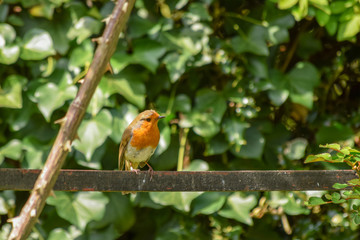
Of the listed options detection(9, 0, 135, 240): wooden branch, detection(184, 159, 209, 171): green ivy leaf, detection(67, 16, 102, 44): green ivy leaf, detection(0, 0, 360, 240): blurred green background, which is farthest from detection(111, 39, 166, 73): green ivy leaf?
detection(9, 0, 135, 240): wooden branch

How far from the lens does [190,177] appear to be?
1.35 m

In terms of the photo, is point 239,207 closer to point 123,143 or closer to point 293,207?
point 293,207

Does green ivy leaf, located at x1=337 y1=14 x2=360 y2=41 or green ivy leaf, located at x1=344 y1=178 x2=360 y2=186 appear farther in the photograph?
green ivy leaf, located at x1=337 y1=14 x2=360 y2=41

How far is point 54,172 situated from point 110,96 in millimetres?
1816

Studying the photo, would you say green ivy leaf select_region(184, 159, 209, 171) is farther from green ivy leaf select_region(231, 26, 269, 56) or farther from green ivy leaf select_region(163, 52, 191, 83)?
green ivy leaf select_region(231, 26, 269, 56)

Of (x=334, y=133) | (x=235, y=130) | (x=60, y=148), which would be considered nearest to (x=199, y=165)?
(x=235, y=130)

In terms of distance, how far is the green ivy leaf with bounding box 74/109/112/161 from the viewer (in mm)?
2393

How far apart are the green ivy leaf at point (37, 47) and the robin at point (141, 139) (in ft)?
1.77

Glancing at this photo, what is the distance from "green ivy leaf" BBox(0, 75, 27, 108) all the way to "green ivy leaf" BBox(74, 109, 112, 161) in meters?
0.33

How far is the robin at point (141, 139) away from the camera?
2.44 meters

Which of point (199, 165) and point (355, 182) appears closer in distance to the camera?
point (355, 182)

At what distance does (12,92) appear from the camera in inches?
98.4

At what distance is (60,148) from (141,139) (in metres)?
1.84

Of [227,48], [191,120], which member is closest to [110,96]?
[191,120]
